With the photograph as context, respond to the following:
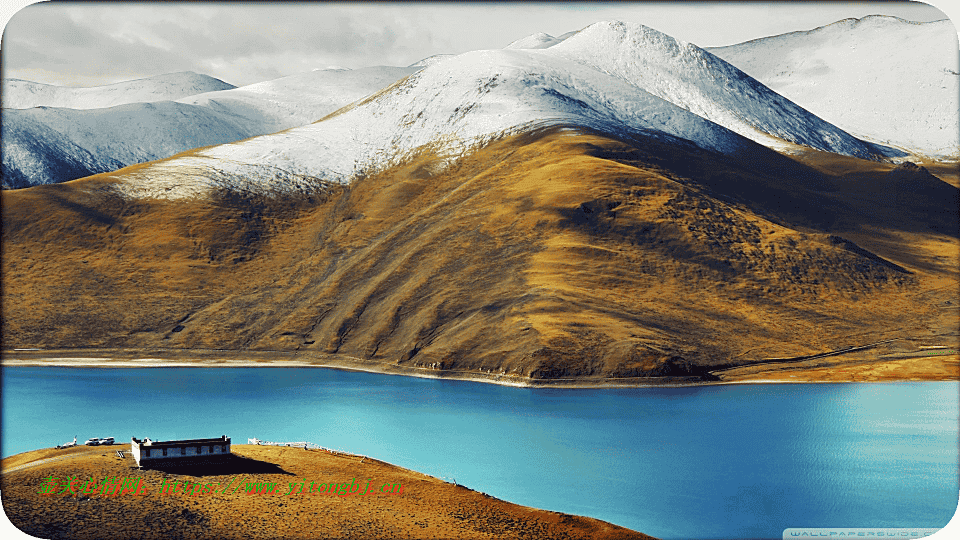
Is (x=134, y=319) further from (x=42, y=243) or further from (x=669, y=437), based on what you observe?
(x=669, y=437)

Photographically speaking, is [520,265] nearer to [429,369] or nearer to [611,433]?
[429,369]

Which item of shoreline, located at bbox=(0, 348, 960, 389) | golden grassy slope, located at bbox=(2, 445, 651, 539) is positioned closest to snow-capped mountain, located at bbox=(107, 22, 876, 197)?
shoreline, located at bbox=(0, 348, 960, 389)

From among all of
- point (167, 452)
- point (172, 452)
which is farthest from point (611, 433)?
point (167, 452)

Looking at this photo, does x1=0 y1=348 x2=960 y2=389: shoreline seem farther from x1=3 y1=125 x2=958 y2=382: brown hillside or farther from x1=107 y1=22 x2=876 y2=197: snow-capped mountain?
x1=107 y1=22 x2=876 y2=197: snow-capped mountain

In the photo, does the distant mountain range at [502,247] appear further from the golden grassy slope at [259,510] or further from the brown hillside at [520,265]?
the golden grassy slope at [259,510]

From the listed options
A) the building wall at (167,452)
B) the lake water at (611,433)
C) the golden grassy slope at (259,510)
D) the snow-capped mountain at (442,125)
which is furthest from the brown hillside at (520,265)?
the building wall at (167,452)

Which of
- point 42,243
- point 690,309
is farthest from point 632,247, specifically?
point 42,243

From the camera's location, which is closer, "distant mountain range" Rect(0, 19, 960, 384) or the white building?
the white building
